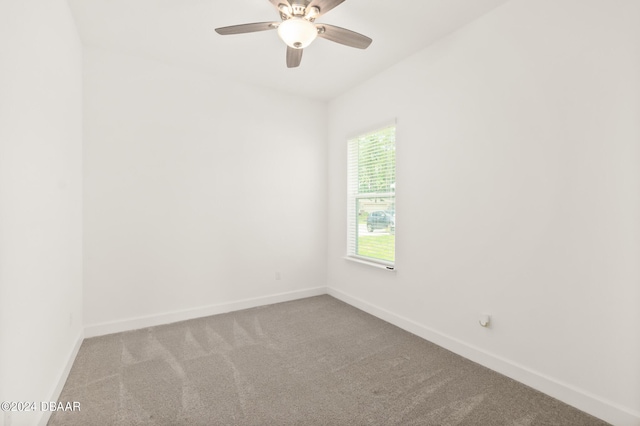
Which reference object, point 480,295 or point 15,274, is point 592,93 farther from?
point 15,274

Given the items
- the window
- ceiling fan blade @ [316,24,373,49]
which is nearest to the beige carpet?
the window

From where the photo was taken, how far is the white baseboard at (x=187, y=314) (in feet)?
9.78

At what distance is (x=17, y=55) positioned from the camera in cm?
146

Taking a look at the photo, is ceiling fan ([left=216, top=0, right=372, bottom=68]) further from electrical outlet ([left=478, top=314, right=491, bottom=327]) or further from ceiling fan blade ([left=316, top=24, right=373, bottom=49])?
electrical outlet ([left=478, top=314, right=491, bottom=327])

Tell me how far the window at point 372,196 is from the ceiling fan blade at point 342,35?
1249 millimetres

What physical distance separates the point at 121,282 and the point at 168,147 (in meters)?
1.50

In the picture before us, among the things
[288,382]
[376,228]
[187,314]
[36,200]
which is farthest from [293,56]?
[187,314]

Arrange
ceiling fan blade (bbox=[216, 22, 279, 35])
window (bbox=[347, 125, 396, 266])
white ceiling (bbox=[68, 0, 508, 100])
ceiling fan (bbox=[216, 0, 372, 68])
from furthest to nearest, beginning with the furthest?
window (bbox=[347, 125, 396, 266]), white ceiling (bbox=[68, 0, 508, 100]), ceiling fan blade (bbox=[216, 22, 279, 35]), ceiling fan (bbox=[216, 0, 372, 68])

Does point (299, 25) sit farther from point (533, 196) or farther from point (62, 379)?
point (62, 379)

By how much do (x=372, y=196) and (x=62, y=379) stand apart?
10.7 feet

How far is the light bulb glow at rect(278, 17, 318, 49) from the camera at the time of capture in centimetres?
198

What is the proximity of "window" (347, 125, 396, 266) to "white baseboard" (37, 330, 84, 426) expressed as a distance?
2996mm

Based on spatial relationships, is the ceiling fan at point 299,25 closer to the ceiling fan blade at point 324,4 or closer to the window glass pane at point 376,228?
the ceiling fan blade at point 324,4

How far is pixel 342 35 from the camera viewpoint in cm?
223
